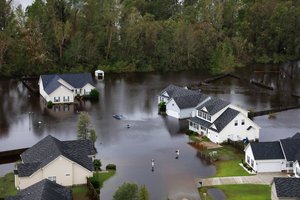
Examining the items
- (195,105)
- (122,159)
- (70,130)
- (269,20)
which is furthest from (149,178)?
(269,20)

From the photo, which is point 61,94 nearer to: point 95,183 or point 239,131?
point 239,131

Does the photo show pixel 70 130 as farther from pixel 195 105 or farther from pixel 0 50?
pixel 0 50

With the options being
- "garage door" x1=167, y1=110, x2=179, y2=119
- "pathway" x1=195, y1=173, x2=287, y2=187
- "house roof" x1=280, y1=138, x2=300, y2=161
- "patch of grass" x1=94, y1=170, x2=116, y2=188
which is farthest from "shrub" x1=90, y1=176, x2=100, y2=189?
"garage door" x1=167, y1=110, x2=179, y2=119

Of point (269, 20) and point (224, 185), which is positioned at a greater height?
point (269, 20)

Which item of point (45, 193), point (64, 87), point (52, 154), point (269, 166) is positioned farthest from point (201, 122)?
point (45, 193)

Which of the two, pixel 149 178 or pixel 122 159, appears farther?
pixel 122 159

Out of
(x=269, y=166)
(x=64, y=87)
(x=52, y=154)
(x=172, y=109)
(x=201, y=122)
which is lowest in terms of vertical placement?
(x=269, y=166)
